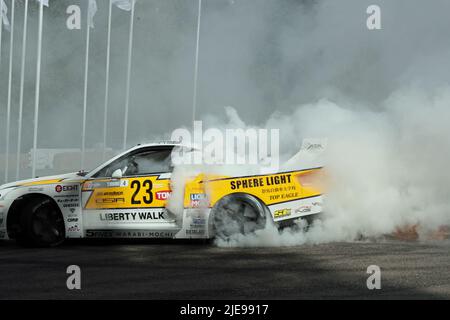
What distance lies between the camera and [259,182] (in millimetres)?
8523

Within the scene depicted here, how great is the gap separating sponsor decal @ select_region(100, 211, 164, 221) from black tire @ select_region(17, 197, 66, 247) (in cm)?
65

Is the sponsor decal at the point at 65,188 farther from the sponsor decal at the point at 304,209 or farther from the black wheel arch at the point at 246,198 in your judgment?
the sponsor decal at the point at 304,209

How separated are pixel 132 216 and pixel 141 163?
766 mm

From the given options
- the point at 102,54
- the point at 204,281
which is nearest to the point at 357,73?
the point at 102,54

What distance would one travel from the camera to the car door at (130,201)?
861cm

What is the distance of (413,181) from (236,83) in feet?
144

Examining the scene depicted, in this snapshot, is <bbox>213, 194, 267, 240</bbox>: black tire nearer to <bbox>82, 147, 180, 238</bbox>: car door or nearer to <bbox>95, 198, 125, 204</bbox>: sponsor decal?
<bbox>82, 147, 180, 238</bbox>: car door

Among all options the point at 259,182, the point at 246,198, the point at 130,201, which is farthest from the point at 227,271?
the point at 130,201

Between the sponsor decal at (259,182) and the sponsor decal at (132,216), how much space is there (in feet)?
3.34

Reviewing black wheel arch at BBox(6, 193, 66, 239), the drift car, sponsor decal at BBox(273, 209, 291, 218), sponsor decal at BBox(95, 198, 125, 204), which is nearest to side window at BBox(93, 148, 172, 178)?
the drift car

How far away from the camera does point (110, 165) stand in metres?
8.98

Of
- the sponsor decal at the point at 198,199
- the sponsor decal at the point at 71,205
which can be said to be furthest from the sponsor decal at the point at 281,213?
the sponsor decal at the point at 71,205
